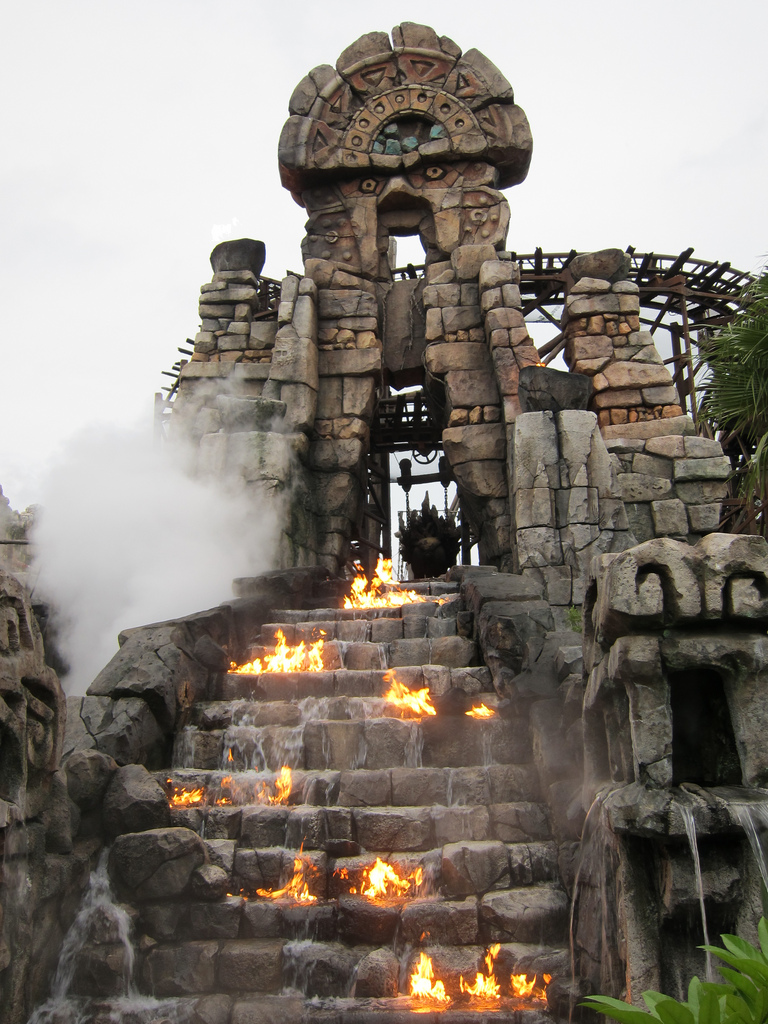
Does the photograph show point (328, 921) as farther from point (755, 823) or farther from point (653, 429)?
point (653, 429)

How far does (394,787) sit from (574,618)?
308 cm

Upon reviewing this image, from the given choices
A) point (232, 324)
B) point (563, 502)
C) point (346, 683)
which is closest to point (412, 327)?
point (232, 324)

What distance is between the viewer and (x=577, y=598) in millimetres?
8781

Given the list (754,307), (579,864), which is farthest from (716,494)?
(579,864)

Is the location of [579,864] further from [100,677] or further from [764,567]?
[100,677]

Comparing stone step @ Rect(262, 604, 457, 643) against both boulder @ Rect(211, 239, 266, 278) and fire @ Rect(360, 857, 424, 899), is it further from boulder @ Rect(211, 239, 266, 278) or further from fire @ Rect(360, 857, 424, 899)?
boulder @ Rect(211, 239, 266, 278)

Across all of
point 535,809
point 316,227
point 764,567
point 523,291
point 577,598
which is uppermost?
point 523,291

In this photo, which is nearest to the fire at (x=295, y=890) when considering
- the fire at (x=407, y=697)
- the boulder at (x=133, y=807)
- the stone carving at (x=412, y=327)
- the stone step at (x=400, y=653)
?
the boulder at (x=133, y=807)

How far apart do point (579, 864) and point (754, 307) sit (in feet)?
14.6

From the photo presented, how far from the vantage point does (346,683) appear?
696 cm

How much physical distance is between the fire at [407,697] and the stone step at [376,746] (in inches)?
12.0

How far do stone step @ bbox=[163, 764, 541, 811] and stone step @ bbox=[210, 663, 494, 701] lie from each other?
101 centimetres

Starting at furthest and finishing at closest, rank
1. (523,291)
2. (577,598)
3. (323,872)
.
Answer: (523,291) < (577,598) < (323,872)

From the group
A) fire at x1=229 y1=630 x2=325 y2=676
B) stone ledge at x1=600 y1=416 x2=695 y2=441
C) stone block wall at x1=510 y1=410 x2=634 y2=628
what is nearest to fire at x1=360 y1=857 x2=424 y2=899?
fire at x1=229 y1=630 x2=325 y2=676
